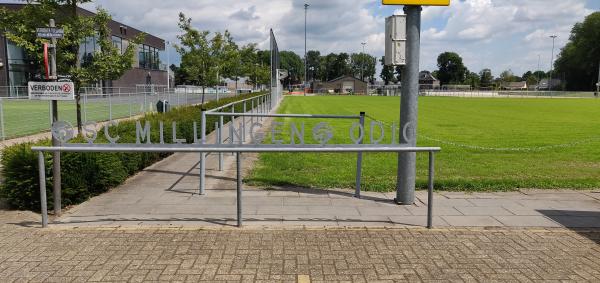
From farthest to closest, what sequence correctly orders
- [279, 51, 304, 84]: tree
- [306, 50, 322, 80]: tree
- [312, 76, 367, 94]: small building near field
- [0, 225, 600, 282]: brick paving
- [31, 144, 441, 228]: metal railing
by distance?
[306, 50, 322, 80]: tree < [279, 51, 304, 84]: tree < [312, 76, 367, 94]: small building near field < [31, 144, 441, 228]: metal railing < [0, 225, 600, 282]: brick paving

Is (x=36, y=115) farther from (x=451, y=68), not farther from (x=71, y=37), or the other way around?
(x=451, y=68)

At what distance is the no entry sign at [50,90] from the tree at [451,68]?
141824mm

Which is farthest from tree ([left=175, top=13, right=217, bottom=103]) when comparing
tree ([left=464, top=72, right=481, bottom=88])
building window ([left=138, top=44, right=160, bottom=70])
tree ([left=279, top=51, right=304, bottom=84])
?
tree ([left=279, top=51, right=304, bottom=84])

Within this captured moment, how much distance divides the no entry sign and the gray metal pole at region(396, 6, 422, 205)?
3.93 meters

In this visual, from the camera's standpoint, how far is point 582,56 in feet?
322

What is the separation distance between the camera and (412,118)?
5.99m

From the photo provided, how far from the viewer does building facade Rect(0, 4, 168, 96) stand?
39.4m

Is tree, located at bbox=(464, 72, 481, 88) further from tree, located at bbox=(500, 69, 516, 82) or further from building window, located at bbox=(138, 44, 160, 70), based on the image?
building window, located at bbox=(138, 44, 160, 70)

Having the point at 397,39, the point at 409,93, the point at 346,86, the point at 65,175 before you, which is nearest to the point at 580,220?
the point at 409,93

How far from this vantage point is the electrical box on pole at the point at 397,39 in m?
5.81

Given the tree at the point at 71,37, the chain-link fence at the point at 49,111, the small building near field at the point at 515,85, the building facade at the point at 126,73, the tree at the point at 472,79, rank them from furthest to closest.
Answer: the small building near field at the point at 515,85
the tree at the point at 472,79
the building facade at the point at 126,73
the chain-link fence at the point at 49,111
the tree at the point at 71,37

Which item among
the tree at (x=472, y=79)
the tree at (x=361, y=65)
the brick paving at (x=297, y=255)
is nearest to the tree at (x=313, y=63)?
the tree at (x=361, y=65)

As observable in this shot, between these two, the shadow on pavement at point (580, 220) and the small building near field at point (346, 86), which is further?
the small building near field at point (346, 86)

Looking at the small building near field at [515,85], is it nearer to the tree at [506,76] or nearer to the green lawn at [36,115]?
the tree at [506,76]
